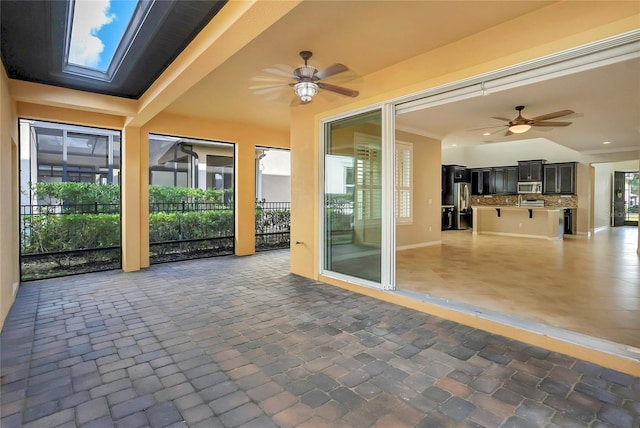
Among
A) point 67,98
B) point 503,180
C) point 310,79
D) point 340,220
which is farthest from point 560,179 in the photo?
A: point 67,98

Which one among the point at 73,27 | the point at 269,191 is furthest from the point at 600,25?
the point at 269,191

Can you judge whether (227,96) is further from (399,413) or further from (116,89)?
(399,413)

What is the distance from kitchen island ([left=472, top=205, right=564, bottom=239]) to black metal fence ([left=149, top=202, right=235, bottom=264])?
7.96m

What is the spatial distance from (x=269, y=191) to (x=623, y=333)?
10.3 metres

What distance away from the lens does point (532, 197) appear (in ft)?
36.3

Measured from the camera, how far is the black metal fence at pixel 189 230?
258 inches

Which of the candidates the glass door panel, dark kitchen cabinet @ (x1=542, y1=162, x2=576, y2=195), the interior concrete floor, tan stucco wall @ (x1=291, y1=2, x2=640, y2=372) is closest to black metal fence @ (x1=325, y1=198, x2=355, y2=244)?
the glass door panel

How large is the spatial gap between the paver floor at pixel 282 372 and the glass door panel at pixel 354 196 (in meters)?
0.80

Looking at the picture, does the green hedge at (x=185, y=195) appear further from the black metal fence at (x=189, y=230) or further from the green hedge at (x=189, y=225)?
the green hedge at (x=189, y=225)

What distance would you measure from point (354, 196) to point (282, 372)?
2.71 metres

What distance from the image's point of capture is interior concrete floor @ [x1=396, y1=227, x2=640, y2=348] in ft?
10.1

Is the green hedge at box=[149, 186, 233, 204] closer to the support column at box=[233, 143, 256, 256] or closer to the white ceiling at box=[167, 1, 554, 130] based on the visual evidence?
the support column at box=[233, 143, 256, 256]

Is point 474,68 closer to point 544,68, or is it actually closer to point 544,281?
point 544,68

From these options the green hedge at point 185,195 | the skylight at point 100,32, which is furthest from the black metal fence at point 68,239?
the skylight at point 100,32
